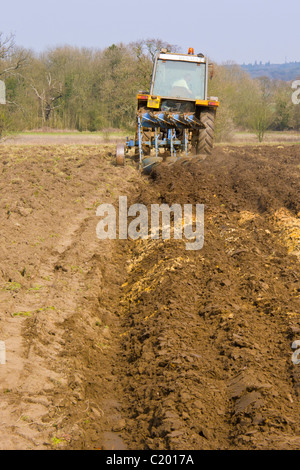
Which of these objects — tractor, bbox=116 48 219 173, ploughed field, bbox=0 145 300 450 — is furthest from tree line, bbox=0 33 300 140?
ploughed field, bbox=0 145 300 450

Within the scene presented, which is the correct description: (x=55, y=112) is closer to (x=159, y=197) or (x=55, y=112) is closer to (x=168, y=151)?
(x=168, y=151)

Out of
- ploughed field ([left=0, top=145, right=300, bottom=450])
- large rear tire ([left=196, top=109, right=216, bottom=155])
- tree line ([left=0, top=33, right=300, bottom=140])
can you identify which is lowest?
ploughed field ([left=0, top=145, right=300, bottom=450])

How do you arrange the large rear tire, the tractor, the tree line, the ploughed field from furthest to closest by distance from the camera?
1. the tree line
2. the large rear tire
3. the tractor
4. the ploughed field

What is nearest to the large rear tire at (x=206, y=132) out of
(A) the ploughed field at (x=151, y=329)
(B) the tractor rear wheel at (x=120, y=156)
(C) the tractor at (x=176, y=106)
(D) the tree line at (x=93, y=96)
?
(C) the tractor at (x=176, y=106)

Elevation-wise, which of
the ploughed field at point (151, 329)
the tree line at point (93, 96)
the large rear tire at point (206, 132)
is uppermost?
the tree line at point (93, 96)

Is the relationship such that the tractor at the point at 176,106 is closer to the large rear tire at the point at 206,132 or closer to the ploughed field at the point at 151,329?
the large rear tire at the point at 206,132

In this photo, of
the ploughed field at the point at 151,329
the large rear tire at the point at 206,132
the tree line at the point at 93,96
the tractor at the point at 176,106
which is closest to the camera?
the ploughed field at the point at 151,329

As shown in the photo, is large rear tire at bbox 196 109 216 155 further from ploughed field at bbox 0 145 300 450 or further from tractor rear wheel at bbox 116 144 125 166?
ploughed field at bbox 0 145 300 450

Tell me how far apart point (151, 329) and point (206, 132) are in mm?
8501

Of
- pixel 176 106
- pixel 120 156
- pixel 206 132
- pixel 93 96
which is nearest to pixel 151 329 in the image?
pixel 120 156

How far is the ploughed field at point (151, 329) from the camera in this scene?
12.3 feet

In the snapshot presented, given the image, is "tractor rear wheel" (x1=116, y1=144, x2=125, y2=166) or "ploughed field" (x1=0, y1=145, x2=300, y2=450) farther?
"tractor rear wheel" (x1=116, y1=144, x2=125, y2=166)

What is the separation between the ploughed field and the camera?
147 inches

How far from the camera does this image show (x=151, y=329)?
516 cm
